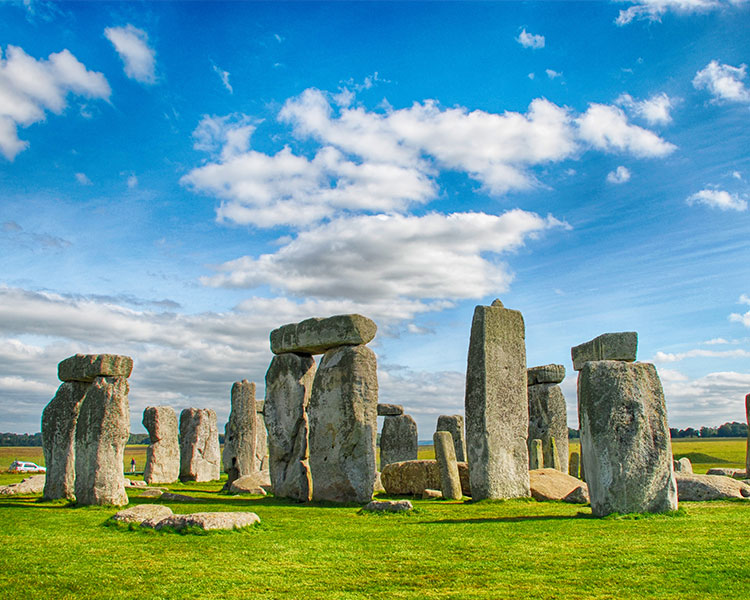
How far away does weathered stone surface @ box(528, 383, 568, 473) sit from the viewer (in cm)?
1961

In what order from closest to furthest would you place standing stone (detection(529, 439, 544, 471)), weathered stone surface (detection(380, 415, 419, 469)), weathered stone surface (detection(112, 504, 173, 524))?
1. weathered stone surface (detection(112, 504, 173, 524))
2. standing stone (detection(529, 439, 544, 471))
3. weathered stone surface (detection(380, 415, 419, 469))

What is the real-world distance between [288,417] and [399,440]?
345 inches

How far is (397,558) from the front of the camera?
6.32 metres

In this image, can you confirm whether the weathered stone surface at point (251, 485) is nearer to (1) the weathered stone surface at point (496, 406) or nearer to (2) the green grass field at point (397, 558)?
(1) the weathered stone surface at point (496, 406)

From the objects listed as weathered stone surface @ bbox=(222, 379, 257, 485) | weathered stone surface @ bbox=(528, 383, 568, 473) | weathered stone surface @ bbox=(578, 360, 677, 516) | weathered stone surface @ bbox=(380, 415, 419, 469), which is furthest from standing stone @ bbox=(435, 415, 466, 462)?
weathered stone surface @ bbox=(578, 360, 677, 516)

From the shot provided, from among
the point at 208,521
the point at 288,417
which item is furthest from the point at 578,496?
the point at 208,521

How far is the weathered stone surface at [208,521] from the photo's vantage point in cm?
779

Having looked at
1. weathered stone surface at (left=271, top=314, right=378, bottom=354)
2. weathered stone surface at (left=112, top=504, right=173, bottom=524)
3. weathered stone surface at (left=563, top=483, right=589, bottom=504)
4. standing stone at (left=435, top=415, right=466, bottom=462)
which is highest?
weathered stone surface at (left=271, top=314, right=378, bottom=354)

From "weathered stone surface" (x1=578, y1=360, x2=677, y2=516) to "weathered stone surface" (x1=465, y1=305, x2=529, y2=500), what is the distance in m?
2.78

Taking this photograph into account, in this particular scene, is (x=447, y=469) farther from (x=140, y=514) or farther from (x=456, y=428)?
(x=456, y=428)

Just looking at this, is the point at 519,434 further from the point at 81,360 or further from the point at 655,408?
the point at 81,360

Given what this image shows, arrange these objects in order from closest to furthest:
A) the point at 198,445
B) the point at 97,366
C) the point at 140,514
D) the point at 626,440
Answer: the point at 626,440
the point at 140,514
the point at 97,366
the point at 198,445

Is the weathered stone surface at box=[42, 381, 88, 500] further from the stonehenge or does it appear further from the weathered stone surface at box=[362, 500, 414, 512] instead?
the weathered stone surface at box=[362, 500, 414, 512]

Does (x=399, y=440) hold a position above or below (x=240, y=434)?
below
